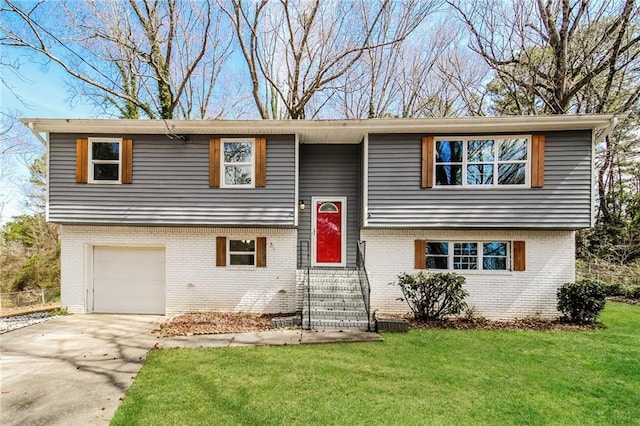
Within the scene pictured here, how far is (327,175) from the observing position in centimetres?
911

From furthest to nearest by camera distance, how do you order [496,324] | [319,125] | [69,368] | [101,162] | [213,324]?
[101,162] → [319,125] → [496,324] → [213,324] → [69,368]

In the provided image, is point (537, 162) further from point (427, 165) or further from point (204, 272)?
point (204, 272)

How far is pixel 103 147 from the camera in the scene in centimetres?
821

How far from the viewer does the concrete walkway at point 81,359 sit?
145 inches

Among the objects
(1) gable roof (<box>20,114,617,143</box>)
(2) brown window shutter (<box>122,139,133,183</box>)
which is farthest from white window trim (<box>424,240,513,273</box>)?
(2) brown window shutter (<box>122,139,133,183</box>)

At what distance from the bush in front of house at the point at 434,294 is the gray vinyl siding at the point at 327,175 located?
2.67 m

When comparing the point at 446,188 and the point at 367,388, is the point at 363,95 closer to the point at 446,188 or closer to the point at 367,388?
the point at 446,188

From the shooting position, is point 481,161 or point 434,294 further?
point 481,161

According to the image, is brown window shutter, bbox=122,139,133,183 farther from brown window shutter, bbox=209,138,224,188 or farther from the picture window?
the picture window

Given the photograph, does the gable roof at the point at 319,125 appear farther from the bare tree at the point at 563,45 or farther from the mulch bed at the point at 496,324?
the bare tree at the point at 563,45

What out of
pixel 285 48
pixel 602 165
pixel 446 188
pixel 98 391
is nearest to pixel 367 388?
pixel 98 391

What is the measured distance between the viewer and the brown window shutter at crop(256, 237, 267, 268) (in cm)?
837

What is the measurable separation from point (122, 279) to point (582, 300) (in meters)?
12.1

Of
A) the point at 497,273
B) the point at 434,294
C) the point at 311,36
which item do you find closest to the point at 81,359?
the point at 434,294
